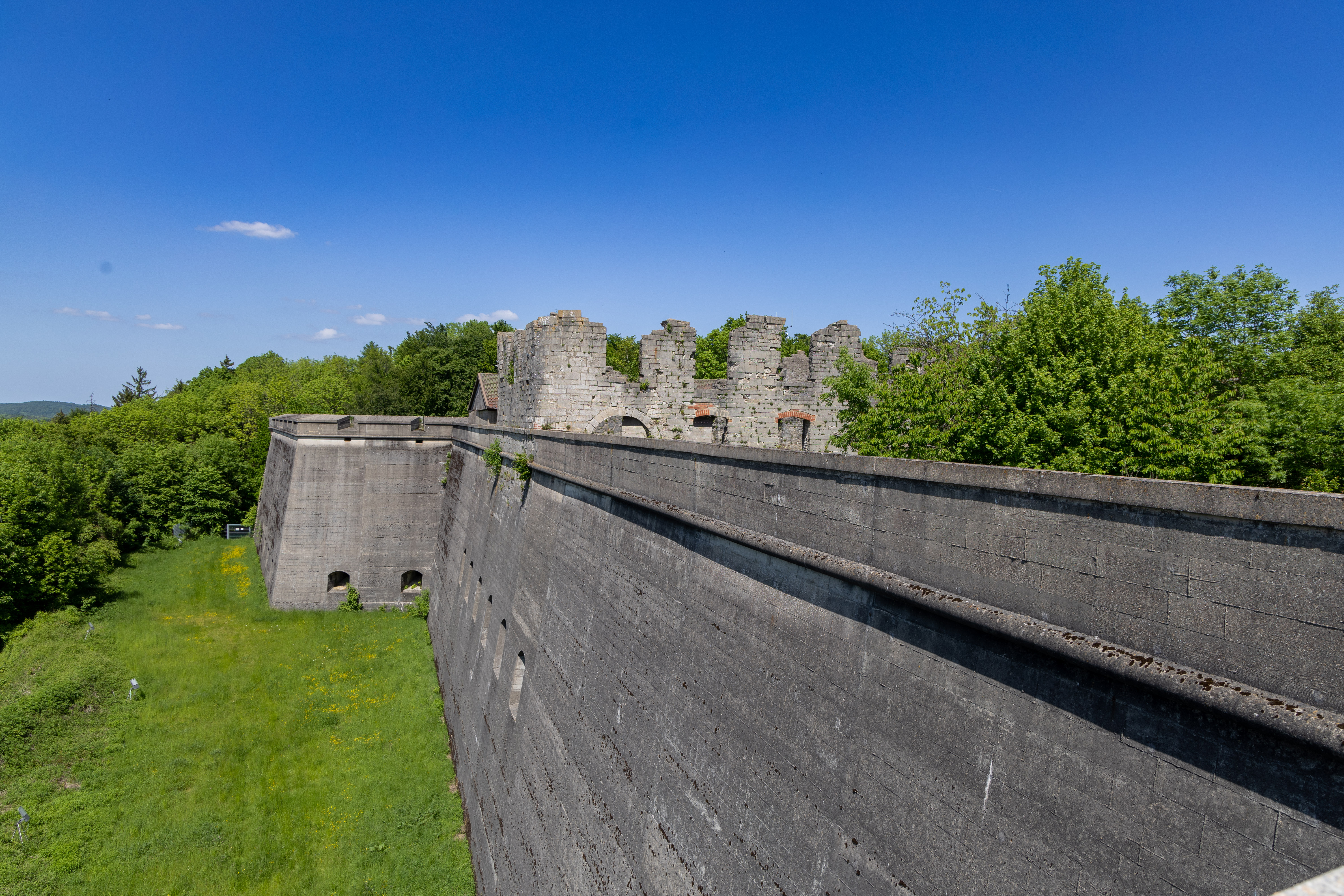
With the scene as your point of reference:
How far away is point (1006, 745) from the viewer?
3.57 m

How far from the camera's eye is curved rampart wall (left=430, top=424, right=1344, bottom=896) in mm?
2652

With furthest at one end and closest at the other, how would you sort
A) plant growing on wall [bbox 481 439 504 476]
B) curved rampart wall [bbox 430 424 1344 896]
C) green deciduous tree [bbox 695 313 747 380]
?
green deciduous tree [bbox 695 313 747 380] → plant growing on wall [bbox 481 439 504 476] → curved rampart wall [bbox 430 424 1344 896]

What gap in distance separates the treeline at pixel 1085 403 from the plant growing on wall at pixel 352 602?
1866 centimetres

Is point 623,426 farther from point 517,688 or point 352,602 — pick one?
point 352,602

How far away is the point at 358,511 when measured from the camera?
23953mm

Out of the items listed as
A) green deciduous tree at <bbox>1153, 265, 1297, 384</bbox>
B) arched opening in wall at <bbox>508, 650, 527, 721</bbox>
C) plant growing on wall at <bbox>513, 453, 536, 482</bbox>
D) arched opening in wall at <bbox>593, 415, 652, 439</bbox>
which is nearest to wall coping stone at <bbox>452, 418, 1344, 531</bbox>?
arched opening in wall at <bbox>593, 415, 652, 439</bbox>

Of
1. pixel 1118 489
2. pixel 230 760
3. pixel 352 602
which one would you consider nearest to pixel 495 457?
pixel 230 760

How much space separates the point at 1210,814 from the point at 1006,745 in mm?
938

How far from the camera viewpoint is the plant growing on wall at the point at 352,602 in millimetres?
23406

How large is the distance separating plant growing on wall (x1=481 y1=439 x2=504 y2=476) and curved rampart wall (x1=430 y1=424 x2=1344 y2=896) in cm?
830

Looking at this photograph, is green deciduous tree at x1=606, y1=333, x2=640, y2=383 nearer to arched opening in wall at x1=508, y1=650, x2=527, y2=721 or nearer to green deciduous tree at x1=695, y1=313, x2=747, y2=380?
green deciduous tree at x1=695, y1=313, x2=747, y2=380

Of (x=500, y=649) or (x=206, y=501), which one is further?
(x=206, y=501)

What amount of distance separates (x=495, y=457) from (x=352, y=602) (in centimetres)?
1125

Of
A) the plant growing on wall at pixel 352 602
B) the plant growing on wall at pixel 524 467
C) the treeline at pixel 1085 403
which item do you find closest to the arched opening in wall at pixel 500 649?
the plant growing on wall at pixel 524 467
